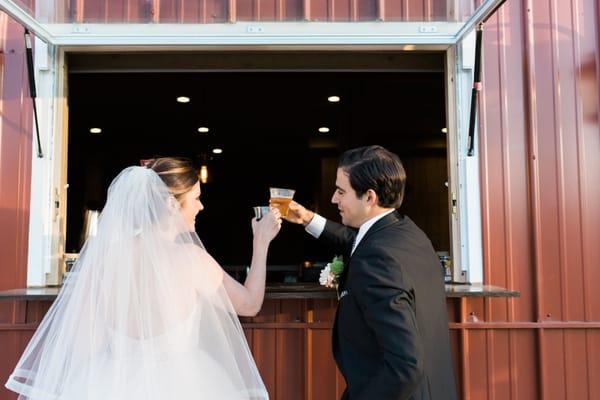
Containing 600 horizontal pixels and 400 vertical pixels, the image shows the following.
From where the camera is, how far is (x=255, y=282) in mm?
2426

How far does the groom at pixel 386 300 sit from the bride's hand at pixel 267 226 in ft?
1.63

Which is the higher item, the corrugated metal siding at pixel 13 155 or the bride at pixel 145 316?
the corrugated metal siding at pixel 13 155

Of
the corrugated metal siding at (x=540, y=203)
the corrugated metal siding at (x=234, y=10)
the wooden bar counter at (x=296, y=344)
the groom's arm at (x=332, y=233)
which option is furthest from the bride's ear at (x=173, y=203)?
the corrugated metal siding at (x=540, y=203)

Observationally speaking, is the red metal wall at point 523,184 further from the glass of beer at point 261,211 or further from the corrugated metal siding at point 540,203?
the glass of beer at point 261,211

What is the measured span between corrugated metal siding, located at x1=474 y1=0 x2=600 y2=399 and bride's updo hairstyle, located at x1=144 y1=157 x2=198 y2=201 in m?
1.67

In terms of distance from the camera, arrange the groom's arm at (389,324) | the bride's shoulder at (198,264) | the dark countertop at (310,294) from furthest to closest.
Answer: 1. the dark countertop at (310,294)
2. the bride's shoulder at (198,264)
3. the groom's arm at (389,324)

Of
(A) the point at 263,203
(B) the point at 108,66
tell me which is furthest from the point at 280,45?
(A) the point at 263,203

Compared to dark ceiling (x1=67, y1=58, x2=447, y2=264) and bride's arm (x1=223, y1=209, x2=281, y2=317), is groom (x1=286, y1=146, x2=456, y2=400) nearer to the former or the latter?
bride's arm (x1=223, y1=209, x2=281, y2=317)

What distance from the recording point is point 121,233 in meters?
2.17

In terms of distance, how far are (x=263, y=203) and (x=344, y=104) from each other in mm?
3253

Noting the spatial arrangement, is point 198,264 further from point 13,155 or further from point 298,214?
point 13,155

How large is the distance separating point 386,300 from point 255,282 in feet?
2.85

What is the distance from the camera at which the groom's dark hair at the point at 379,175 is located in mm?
1947

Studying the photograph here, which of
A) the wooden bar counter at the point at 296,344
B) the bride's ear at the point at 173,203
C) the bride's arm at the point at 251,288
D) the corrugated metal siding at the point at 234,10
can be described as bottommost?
the wooden bar counter at the point at 296,344
